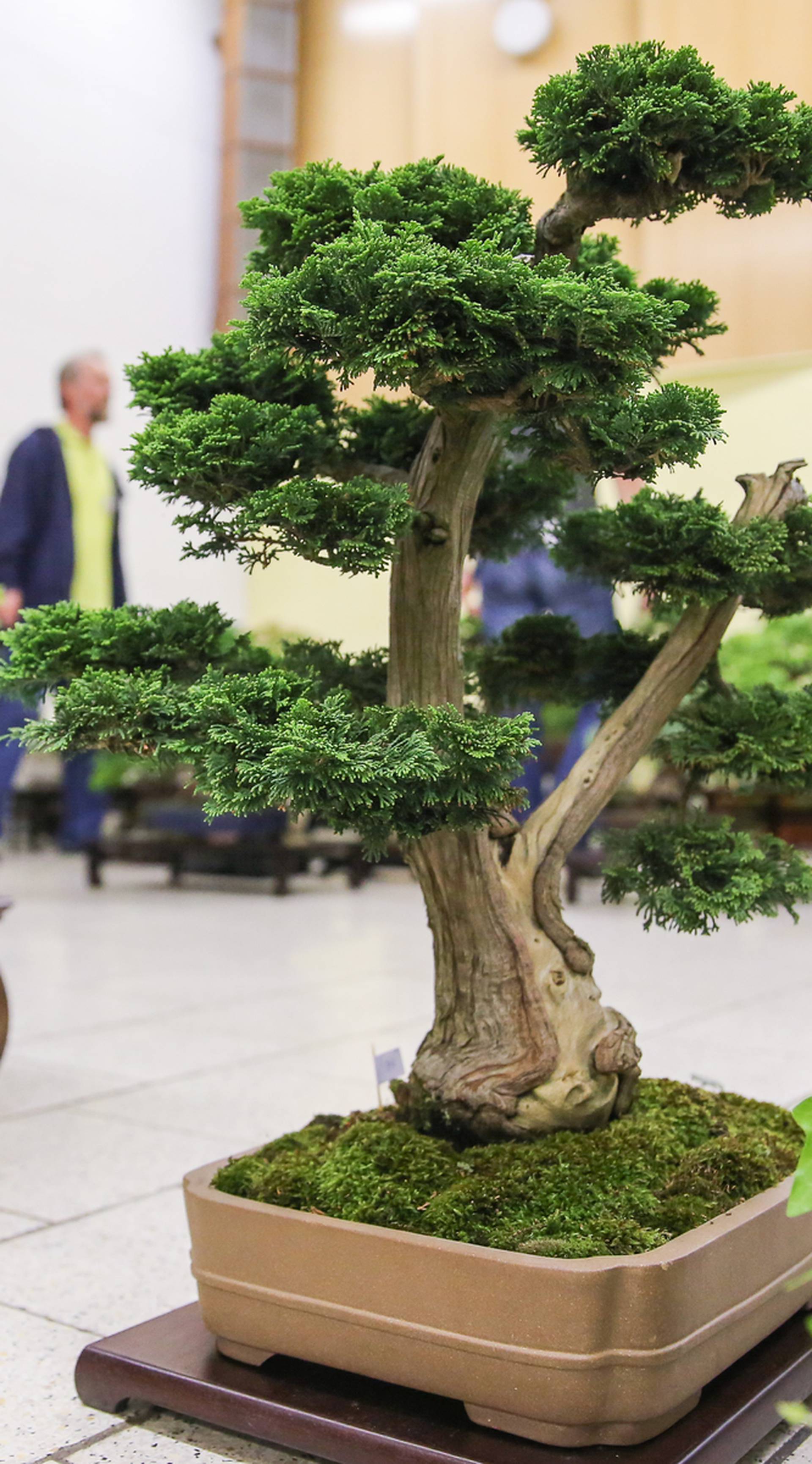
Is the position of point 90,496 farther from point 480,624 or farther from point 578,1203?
point 578,1203

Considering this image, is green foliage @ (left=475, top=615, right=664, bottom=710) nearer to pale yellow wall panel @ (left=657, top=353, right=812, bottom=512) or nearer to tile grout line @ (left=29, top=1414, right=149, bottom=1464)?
pale yellow wall panel @ (left=657, top=353, right=812, bottom=512)

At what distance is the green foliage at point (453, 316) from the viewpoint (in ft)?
3.46

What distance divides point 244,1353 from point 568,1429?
13.3 inches

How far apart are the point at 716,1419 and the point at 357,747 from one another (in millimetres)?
659

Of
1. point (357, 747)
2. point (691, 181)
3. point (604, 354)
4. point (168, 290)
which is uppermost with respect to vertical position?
point (168, 290)

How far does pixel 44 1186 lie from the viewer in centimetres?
203

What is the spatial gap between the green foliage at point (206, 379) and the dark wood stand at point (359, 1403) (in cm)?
92

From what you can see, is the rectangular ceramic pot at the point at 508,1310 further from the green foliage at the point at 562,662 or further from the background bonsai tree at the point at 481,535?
the green foliage at the point at 562,662

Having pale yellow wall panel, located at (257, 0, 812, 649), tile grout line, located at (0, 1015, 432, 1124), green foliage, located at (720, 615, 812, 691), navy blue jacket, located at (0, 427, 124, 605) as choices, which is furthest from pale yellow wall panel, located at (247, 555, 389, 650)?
tile grout line, located at (0, 1015, 432, 1124)

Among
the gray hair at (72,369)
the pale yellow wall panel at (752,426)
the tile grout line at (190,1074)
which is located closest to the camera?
the pale yellow wall panel at (752,426)

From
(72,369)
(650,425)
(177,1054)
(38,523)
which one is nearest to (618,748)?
(650,425)

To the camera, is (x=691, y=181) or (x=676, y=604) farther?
(x=676, y=604)

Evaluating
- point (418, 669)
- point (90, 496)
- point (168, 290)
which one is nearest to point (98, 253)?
point (168, 290)

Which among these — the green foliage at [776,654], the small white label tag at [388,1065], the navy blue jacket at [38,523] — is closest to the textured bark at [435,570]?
the small white label tag at [388,1065]
